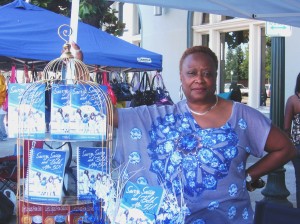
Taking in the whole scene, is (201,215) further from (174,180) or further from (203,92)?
(203,92)

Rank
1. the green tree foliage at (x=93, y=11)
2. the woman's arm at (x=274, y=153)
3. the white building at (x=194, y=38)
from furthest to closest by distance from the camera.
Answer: the green tree foliage at (x=93, y=11)
the white building at (x=194, y=38)
the woman's arm at (x=274, y=153)

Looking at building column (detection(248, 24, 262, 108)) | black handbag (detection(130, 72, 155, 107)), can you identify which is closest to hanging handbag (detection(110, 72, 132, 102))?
black handbag (detection(130, 72, 155, 107))

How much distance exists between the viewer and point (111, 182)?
72.0 inches

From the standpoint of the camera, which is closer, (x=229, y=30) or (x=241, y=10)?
(x=241, y=10)

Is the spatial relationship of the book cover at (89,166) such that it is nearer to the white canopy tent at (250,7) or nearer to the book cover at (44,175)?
the book cover at (44,175)

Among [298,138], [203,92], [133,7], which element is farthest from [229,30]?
[203,92]

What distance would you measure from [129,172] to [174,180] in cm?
22

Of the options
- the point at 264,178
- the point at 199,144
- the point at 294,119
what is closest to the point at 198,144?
the point at 199,144

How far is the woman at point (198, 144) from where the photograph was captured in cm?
226

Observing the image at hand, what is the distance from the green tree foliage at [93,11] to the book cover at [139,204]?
8834mm

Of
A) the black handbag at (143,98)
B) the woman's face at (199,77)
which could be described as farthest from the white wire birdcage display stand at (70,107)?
the black handbag at (143,98)

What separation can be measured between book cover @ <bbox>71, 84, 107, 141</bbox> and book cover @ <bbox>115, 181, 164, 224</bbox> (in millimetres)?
585

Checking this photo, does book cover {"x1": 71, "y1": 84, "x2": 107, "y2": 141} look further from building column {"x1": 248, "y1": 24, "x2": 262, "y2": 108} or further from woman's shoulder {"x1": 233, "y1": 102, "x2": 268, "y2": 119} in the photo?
building column {"x1": 248, "y1": 24, "x2": 262, "y2": 108}

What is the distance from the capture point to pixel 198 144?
2289 millimetres
